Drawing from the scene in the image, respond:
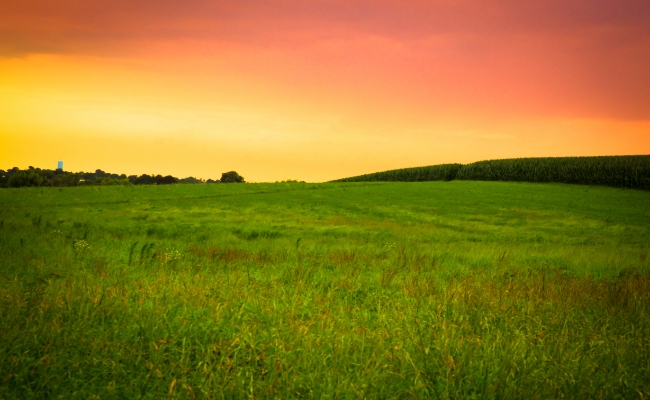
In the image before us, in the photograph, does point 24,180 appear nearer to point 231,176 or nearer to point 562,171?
point 231,176

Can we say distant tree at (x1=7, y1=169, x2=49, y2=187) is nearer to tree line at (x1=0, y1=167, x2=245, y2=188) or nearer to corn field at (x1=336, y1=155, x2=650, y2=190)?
tree line at (x1=0, y1=167, x2=245, y2=188)

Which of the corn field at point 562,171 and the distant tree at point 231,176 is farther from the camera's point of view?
the distant tree at point 231,176

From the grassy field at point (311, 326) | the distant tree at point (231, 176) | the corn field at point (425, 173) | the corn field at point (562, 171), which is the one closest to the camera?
the grassy field at point (311, 326)

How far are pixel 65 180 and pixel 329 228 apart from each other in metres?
92.1

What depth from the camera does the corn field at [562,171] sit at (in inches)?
2468

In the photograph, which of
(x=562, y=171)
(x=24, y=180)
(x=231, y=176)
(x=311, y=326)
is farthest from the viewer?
(x=24, y=180)

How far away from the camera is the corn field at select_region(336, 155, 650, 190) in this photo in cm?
6269

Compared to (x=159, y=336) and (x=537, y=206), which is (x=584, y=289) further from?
(x=537, y=206)

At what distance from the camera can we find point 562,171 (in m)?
69.6

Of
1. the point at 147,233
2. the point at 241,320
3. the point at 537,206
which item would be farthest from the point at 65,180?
the point at 241,320

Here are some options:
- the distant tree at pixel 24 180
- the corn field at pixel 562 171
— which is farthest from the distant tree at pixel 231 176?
the distant tree at pixel 24 180

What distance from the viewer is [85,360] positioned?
177 inches

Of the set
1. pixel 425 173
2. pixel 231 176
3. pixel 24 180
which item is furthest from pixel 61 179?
pixel 425 173

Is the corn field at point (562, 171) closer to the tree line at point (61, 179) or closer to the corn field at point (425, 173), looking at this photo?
the corn field at point (425, 173)
